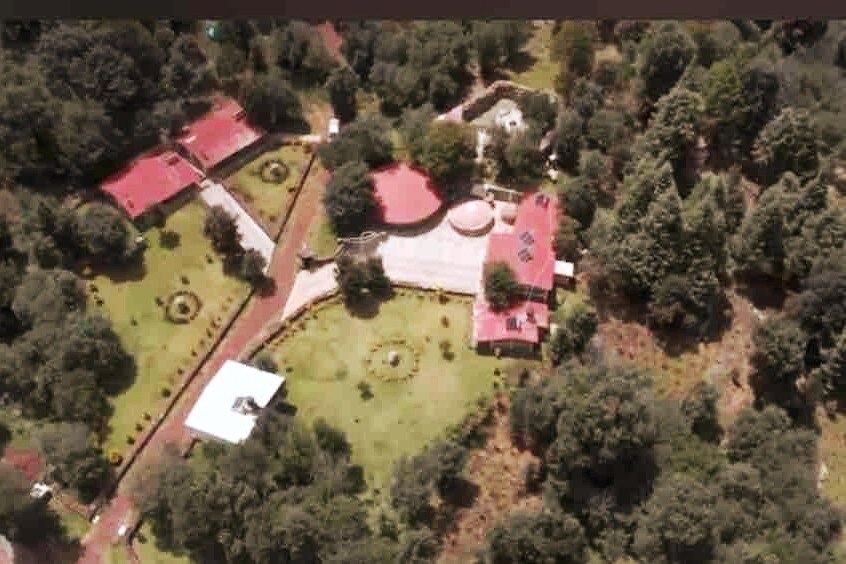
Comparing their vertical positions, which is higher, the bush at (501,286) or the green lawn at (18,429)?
the bush at (501,286)

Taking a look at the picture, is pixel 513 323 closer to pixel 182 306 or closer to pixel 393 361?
pixel 393 361

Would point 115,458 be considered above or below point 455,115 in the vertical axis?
below

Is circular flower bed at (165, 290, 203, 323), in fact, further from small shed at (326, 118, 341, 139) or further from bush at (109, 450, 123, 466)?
small shed at (326, 118, 341, 139)

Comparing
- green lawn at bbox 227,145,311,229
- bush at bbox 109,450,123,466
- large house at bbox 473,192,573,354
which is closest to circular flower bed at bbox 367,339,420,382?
large house at bbox 473,192,573,354

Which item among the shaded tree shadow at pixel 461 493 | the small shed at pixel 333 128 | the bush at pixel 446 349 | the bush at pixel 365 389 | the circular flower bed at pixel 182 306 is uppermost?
the small shed at pixel 333 128

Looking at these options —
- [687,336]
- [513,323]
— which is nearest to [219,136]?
[513,323]

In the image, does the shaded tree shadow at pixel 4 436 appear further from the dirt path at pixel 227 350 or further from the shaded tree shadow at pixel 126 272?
the shaded tree shadow at pixel 126 272

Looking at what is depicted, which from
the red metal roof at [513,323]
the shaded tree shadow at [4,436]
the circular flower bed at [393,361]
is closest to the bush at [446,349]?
the circular flower bed at [393,361]
